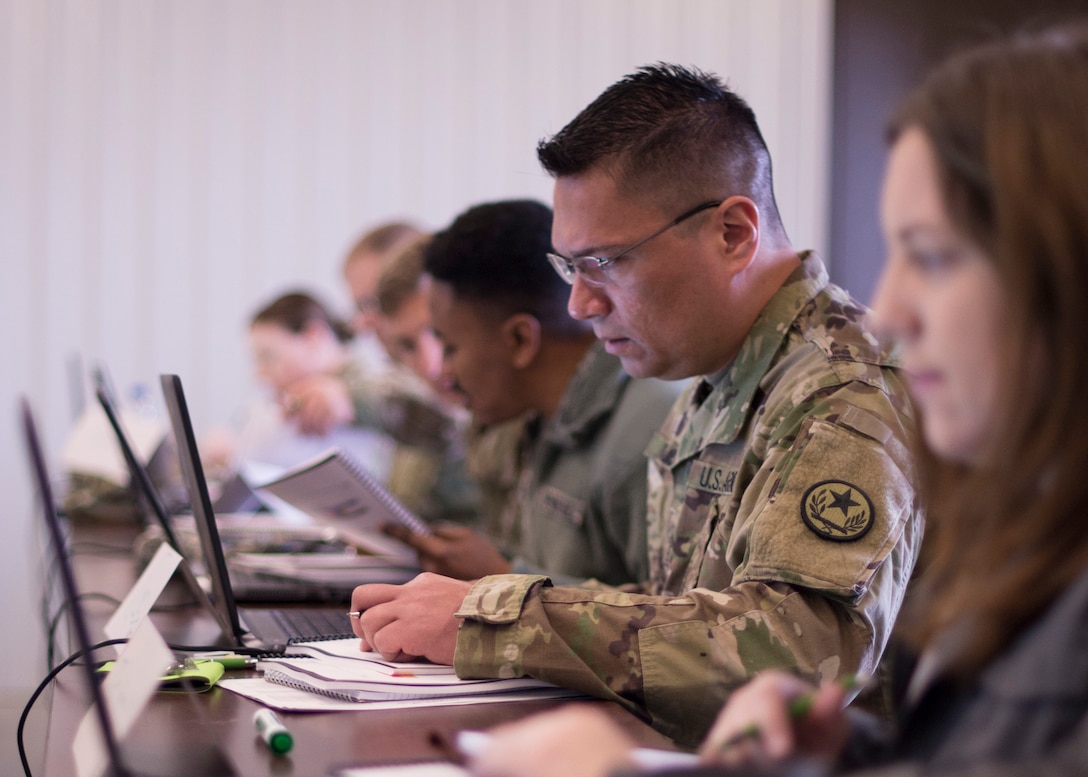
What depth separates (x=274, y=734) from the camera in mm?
955

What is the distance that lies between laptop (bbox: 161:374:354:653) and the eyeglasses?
1.76 feet

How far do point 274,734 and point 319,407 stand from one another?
255cm

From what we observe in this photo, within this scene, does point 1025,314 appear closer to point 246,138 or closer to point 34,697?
point 34,697

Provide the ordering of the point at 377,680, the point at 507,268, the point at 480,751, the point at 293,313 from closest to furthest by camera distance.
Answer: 1. the point at 480,751
2. the point at 377,680
3. the point at 507,268
4. the point at 293,313

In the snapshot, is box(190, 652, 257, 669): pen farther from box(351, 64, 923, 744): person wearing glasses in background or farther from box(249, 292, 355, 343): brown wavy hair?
box(249, 292, 355, 343): brown wavy hair

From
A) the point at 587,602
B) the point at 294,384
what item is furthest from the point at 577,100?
the point at 587,602

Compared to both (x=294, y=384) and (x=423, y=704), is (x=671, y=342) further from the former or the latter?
(x=294, y=384)

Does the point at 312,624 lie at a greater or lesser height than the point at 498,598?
lesser

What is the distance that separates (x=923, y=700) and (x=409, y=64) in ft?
14.2

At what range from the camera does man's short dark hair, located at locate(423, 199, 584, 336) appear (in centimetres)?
218

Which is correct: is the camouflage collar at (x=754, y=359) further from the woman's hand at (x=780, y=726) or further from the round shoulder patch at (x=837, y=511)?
the woman's hand at (x=780, y=726)

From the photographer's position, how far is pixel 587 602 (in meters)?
1.19

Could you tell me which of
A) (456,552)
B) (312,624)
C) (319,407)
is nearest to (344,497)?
(456,552)

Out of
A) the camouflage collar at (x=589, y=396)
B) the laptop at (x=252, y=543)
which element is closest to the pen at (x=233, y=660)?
the laptop at (x=252, y=543)
